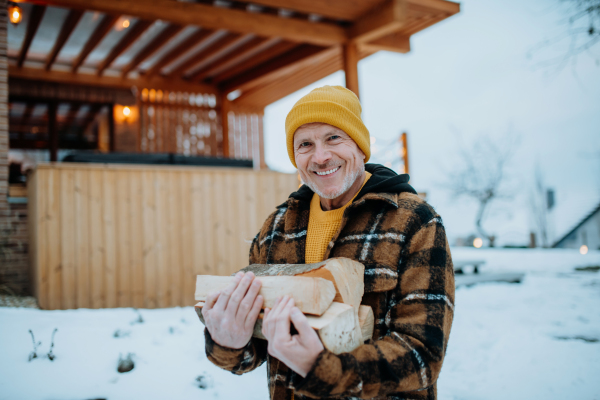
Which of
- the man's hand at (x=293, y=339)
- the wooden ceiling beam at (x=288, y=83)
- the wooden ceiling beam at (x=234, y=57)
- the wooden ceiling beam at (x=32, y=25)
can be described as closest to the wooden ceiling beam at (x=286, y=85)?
the wooden ceiling beam at (x=288, y=83)

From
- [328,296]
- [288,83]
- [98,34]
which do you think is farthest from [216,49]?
[328,296]

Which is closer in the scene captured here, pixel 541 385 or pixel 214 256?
pixel 541 385

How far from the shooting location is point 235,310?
3.19 feet

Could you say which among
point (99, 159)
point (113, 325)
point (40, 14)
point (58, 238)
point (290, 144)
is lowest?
point (113, 325)

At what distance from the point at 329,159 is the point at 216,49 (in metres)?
6.90

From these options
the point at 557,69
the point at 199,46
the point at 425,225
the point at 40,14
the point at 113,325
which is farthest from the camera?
the point at 199,46

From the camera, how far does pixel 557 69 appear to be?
4.39 m

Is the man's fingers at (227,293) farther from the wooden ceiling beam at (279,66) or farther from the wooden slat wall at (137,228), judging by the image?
the wooden ceiling beam at (279,66)

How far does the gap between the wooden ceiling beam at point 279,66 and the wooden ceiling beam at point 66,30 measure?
353 centimetres

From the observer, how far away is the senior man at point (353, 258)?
0.88 metres

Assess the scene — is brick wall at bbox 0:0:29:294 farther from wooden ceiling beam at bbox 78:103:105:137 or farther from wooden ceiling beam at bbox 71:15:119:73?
wooden ceiling beam at bbox 78:103:105:137

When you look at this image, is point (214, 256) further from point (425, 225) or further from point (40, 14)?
point (40, 14)

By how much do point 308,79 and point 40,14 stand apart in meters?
5.19

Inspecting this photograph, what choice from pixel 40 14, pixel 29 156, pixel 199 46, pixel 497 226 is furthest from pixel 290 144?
pixel 497 226
